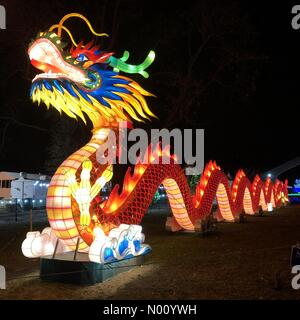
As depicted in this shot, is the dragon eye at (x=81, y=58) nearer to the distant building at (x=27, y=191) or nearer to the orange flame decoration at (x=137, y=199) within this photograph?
the orange flame decoration at (x=137, y=199)

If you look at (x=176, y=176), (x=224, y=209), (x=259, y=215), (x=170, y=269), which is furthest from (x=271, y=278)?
(x=259, y=215)

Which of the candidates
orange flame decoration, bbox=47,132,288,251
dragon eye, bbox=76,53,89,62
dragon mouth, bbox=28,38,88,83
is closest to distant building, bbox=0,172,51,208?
orange flame decoration, bbox=47,132,288,251

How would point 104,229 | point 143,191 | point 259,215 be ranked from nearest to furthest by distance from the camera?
point 104,229 → point 143,191 → point 259,215

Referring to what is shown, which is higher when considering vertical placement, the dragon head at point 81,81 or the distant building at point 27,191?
the dragon head at point 81,81

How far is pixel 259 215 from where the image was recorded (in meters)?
20.7

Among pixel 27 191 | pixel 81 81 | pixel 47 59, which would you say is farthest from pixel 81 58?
pixel 27 191

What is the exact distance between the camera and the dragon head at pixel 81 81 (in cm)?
682

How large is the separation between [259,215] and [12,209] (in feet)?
43.6

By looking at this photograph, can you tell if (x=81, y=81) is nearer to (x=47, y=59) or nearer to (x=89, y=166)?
(x=47, y=59)

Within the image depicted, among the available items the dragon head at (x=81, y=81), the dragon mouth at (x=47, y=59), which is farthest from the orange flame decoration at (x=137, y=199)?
the dragon mouth at (x=47, y=59)

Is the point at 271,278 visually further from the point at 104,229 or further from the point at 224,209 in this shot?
the point at 224,209

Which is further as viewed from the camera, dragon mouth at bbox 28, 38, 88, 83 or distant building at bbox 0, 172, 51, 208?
distant building at bbox 0, 172, 51, 208

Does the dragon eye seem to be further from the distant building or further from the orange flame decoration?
the distant building

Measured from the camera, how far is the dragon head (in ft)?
22.4
